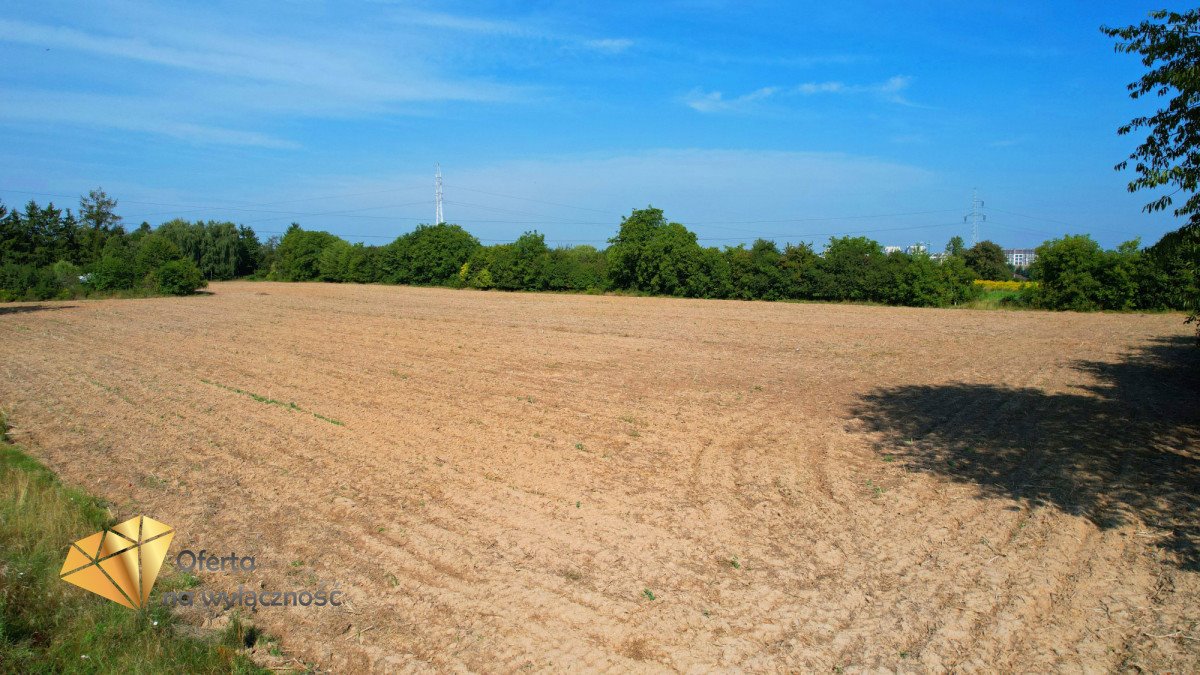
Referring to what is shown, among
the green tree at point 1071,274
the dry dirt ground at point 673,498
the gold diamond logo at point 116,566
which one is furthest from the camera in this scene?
the green tree at point 1071,274

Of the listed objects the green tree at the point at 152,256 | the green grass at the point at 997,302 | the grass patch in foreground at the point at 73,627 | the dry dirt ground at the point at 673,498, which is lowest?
the grass patch in foreground at the point at 73,627

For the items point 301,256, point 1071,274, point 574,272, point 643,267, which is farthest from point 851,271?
point 301,256

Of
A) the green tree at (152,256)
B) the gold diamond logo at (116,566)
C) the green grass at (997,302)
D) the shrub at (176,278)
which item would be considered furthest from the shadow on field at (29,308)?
the green grass at (997,302)

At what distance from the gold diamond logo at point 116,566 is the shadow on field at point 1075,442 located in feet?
24.7

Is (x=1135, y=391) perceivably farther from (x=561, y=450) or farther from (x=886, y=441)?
(x=561, y=450)

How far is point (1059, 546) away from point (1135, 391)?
820 centimetres

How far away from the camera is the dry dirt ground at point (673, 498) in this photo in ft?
15.0

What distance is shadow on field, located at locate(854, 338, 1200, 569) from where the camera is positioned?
21.8 ft

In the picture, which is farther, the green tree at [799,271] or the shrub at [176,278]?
the shrub at [176,278]

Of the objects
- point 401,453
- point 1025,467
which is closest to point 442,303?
point 401,453

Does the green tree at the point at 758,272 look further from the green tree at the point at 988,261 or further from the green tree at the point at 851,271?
the green tree at the point at 988,261

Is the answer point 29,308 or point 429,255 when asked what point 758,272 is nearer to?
point 429,255

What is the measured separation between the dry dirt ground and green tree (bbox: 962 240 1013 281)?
45.1 meters

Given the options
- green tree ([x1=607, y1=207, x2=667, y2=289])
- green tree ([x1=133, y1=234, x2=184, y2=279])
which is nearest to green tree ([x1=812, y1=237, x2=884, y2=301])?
green tree ([x1=607, y1=207, x2=667, y2=289])
